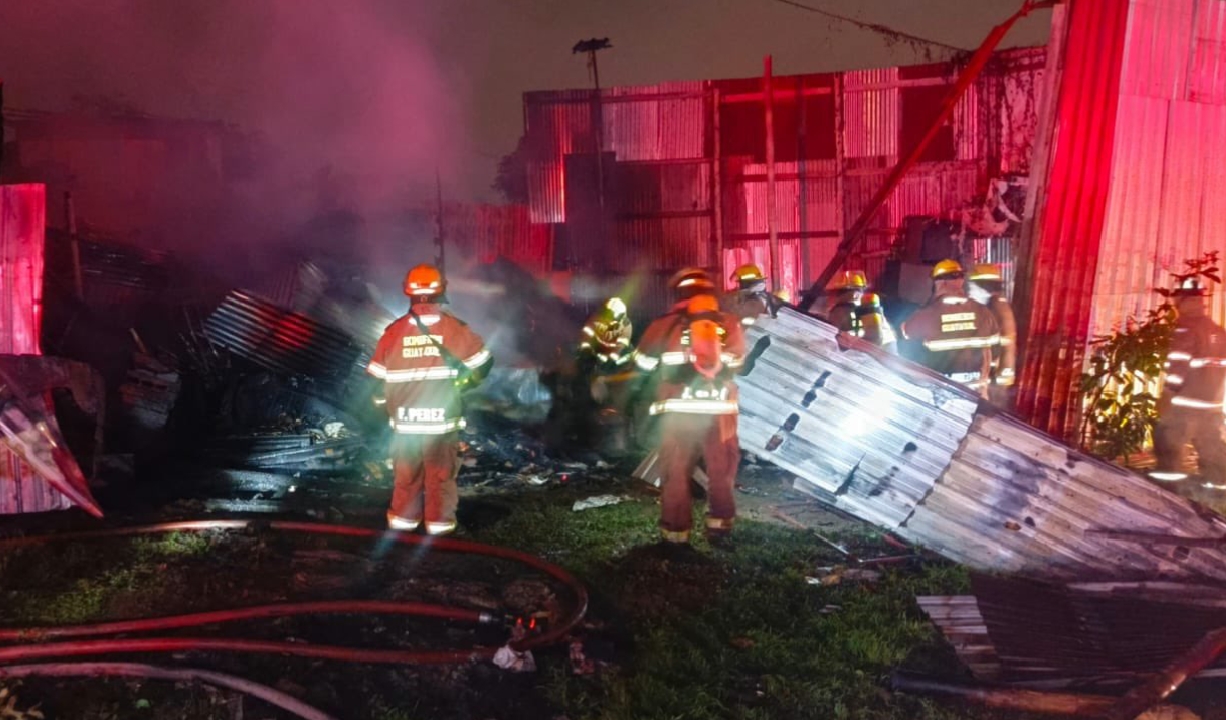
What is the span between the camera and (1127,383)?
20.0 feet

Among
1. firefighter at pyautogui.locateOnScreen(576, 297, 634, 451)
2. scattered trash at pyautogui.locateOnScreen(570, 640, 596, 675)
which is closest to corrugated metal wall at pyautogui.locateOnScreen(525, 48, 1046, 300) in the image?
firefighter at pyautogui.locateOnScreen(576, 297, 634, 451)

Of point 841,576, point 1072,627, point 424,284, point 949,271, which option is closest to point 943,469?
point 841,576

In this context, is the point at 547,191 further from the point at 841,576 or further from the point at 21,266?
the point at 841,576

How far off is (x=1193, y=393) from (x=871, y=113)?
7867 millimetres

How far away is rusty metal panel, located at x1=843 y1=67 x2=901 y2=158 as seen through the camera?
12242mm

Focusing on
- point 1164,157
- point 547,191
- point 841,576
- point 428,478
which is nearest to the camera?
point 841,576

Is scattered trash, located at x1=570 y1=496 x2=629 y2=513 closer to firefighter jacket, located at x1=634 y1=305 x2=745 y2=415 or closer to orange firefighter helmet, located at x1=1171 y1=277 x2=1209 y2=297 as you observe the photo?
firefighter jacket, located at x1=634 y1=305 x2=745 y2=415

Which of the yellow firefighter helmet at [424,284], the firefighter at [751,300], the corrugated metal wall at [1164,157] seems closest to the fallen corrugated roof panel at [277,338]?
the yellow firefighter helmet at [424,284]

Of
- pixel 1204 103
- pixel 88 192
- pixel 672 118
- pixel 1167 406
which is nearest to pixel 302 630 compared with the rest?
pixel 1167 406

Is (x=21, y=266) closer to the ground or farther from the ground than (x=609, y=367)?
farther from the ground

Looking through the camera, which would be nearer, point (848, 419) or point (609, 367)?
point (848, 419)

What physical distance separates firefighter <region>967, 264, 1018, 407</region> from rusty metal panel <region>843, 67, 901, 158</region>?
21.7 feet

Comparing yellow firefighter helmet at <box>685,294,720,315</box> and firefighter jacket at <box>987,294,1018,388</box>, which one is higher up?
yellow firefighter helmet at <box>685,294,720,315</box>

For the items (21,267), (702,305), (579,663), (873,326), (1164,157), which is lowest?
(579,663)
